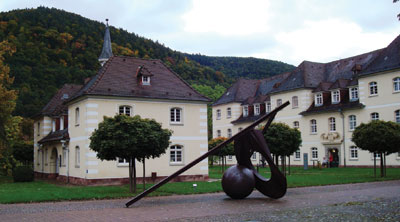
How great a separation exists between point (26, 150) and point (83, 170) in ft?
63.6

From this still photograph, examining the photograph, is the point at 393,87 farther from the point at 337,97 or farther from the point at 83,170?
the point at 83,170

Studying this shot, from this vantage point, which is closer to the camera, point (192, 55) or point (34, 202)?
point (34, 202)

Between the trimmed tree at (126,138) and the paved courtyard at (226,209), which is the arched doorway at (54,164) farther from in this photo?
the paved courtyard at (226,209)

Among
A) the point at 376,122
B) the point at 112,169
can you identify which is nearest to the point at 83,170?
the point at 112,169

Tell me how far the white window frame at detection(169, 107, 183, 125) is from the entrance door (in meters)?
20.4

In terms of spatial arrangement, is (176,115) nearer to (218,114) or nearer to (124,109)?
(124,109)

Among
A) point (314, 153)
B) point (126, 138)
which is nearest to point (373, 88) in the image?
point (314, 153)

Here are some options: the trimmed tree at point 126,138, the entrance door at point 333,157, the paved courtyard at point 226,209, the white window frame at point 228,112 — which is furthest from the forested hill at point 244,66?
the paved courtyard at point 226,209

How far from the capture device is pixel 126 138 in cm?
1994

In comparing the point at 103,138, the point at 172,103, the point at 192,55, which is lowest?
the point at 103,138

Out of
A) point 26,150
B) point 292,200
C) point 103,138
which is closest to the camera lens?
point 292,200

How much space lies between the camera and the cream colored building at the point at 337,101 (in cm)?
4028

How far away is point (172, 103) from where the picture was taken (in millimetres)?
30156

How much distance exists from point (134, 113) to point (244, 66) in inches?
3519
